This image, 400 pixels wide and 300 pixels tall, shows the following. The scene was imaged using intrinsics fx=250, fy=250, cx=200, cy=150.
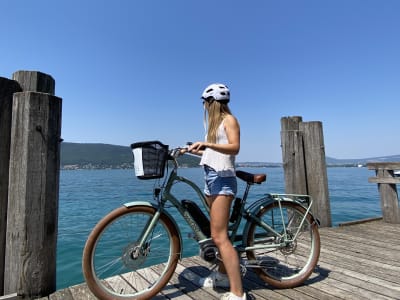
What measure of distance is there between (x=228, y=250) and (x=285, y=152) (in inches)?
132

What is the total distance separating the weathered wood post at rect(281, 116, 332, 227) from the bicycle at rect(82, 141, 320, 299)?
7.06 feet

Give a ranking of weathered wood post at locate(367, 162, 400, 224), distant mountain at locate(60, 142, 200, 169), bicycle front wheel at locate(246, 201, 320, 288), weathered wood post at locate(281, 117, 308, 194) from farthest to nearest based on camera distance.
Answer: distant mountain at locate(60, 142, 200, 169) < weathered wood post at locate(367, 162, 400, 224) < weathered wood post at locate(281, 117, 308, 194) < bicycle front wheel at locate(246, 201, 320, 288)

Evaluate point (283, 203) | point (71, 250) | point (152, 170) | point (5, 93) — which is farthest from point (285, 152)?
point (71, 250)

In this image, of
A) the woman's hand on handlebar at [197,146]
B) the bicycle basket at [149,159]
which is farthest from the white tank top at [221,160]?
the bicycle basket at [149,159]

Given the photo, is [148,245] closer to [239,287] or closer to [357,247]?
[239,287]

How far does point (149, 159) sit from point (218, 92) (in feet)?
3.26

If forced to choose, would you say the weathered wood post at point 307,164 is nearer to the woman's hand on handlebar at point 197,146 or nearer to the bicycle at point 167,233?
the bicycle at point 167,233

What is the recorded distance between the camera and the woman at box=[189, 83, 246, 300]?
2.48 m

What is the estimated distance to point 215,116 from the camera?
262 centimetres

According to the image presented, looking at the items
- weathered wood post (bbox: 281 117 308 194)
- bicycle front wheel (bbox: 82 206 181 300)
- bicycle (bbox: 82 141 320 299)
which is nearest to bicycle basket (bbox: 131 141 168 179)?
bicycle (bbox: 82 141 320 299)

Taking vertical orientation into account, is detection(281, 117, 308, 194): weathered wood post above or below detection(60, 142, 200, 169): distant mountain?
below

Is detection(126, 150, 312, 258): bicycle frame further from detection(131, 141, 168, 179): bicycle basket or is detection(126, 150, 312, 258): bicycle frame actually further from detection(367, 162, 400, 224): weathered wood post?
detection(367, 162, 400, 224): weathered wood post

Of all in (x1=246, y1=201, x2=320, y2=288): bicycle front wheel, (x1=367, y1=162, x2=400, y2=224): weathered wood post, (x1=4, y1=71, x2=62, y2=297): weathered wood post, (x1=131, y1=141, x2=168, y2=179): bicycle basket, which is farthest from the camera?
(x1=367, y1=162, x2=400, y2=224): weathered wood post

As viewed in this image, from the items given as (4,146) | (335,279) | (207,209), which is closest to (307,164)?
(335,279)
